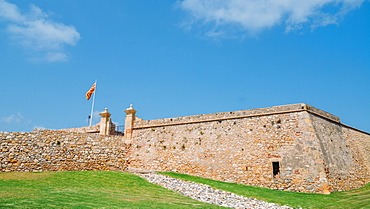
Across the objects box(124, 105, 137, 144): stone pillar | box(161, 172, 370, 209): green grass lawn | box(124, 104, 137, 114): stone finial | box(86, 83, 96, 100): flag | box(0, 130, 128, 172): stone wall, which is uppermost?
box(86, 83, 96, 100): flag

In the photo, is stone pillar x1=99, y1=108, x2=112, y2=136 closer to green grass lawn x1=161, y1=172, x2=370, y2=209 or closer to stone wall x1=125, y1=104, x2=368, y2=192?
stone wall x1=125, y1=104, x2=368, y2=192

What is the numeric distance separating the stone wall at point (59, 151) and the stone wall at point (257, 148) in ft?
5.62

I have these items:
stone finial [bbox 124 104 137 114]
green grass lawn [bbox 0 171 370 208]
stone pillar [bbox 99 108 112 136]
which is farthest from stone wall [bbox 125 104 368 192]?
stone pillar [bbox 99 108 112 136]

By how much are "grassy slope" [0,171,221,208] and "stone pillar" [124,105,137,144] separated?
5.64 meters

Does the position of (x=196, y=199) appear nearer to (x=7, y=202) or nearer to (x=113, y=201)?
(x=113, y=201)

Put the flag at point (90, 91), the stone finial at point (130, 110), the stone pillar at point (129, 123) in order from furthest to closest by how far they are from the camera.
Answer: the flag at point (90, 91) → the stone finial at point (130, 110) → the stone pillar at point (129, 123)

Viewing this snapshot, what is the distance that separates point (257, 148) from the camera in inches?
729

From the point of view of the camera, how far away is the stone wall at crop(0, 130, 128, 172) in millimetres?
17375

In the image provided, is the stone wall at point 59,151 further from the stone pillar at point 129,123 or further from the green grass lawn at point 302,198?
the green grass lawn at point 302,198

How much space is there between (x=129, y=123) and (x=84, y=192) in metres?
11.4

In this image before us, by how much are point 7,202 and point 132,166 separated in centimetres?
Result: 1386

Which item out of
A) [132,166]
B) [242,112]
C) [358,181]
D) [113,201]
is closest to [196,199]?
[113,201]

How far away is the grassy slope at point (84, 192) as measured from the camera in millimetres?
9375

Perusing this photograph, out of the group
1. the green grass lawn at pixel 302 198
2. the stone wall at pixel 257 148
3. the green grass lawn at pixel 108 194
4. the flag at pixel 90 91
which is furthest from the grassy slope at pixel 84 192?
the flag at pixel 90 91
